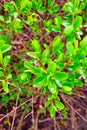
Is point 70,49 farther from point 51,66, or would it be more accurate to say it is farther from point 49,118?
point 49,118

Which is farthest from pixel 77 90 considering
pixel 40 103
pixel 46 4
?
pixel 46 4

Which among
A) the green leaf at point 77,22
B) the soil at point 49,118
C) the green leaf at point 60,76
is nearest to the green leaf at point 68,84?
the green leaf at point 60,76

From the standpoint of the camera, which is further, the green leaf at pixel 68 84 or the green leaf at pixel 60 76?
the green leaf at pixel 68 84

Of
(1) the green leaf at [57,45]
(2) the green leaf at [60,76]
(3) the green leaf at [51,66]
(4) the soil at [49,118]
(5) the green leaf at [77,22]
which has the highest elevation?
(5) the green leaf at [77,22]

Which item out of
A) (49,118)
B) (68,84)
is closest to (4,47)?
(68,84)

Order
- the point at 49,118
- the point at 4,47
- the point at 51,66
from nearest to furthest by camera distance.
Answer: the point at 51,66 → the point at 4,47 → the point at 49,118

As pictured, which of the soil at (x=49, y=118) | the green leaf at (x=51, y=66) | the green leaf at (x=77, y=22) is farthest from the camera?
the soil at (x=49, y=118)

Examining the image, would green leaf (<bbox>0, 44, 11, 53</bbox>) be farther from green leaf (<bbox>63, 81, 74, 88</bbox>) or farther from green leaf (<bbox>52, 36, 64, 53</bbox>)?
green leaf (<bbox>63, 81, 74, 88</bbox>)

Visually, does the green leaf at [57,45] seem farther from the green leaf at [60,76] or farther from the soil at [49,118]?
the soil at [49,118]

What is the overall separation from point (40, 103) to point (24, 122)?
346 millimetres

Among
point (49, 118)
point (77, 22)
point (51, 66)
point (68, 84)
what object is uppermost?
point (77, 22)

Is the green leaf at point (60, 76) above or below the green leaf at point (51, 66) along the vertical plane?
below

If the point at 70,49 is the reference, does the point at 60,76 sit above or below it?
below

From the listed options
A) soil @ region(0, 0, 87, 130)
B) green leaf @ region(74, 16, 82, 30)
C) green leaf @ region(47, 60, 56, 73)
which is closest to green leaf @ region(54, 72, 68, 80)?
green leaf @ region(47, 60, 56, 73)
